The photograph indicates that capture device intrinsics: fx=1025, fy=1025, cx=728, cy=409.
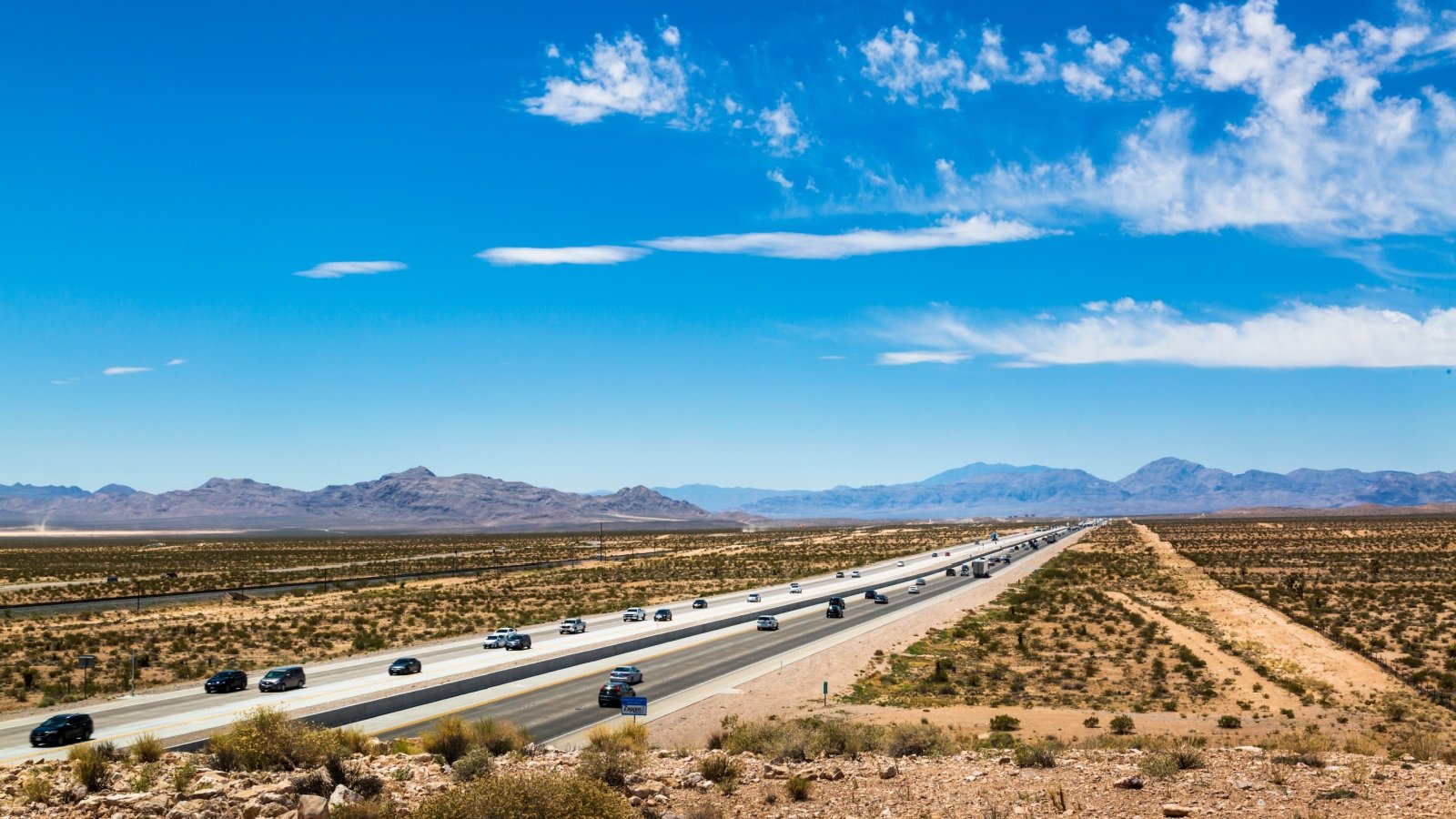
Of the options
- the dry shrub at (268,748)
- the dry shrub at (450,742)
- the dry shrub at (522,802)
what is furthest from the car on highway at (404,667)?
the dry shrub at (522,802)

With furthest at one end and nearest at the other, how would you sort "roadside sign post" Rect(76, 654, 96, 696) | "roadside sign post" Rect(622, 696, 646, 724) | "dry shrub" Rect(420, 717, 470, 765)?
"roadside sign post" Rect(76, 654, 96, 696) < "roadside sign post" Rect(622, 696, 646, 724) < "dry shrub" Rect(420, 717, 470, 765)

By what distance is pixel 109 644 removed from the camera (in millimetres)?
53156

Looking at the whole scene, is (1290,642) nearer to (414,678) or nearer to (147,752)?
(414,678)

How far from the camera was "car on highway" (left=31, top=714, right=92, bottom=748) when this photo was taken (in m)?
27.7

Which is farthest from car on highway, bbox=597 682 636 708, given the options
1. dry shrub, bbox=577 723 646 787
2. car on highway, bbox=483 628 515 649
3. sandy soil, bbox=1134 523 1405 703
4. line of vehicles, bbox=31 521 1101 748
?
sandy soil, bbox=1134 523 1405 703

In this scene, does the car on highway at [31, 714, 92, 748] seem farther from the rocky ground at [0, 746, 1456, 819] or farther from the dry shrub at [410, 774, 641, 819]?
the dry shrub at [410, 774, 641, 819]

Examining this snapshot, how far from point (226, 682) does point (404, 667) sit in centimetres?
651

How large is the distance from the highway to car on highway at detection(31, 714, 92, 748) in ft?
1.58

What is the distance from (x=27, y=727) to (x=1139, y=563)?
310ft

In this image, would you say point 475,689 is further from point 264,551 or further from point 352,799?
point 264,551

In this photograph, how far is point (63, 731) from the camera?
28125 millimetres

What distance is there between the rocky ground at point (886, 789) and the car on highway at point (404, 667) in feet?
64.5

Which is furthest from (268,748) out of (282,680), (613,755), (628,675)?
(628,675)

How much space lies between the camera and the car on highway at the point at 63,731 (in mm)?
27727
